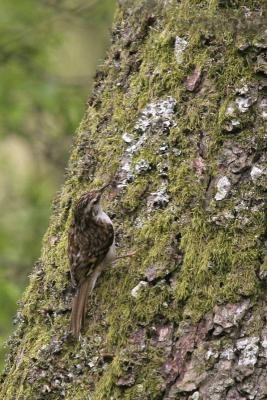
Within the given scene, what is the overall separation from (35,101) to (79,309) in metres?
4.46

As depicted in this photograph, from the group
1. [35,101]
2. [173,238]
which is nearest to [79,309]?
[173,238]

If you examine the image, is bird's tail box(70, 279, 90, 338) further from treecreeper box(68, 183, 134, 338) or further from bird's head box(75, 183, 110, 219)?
bird's head box(75, 183, 110, 219)

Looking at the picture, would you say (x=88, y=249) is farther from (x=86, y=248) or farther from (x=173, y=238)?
(x=173, y=238)

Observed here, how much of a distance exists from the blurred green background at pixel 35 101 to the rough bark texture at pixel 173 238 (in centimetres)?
310

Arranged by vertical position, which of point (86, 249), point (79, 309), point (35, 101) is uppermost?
point (35, 101)

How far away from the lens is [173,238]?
3260 mm

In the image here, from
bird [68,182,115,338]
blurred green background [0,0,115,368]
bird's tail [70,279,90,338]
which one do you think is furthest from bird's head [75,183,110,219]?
blurred green background [0,0,115,368]

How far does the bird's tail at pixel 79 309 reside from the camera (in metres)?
3.26

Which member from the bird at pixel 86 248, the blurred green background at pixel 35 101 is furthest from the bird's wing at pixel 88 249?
the blurred green background at pixel 35 101

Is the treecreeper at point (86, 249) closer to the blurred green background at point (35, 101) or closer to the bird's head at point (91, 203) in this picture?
the bird's head at point (91, 203)

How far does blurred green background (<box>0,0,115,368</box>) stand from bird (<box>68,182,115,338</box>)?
299 cm

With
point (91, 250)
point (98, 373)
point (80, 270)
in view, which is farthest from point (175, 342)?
point (91, 250)

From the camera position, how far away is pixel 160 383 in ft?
9.82

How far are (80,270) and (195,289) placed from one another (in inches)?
21.6
